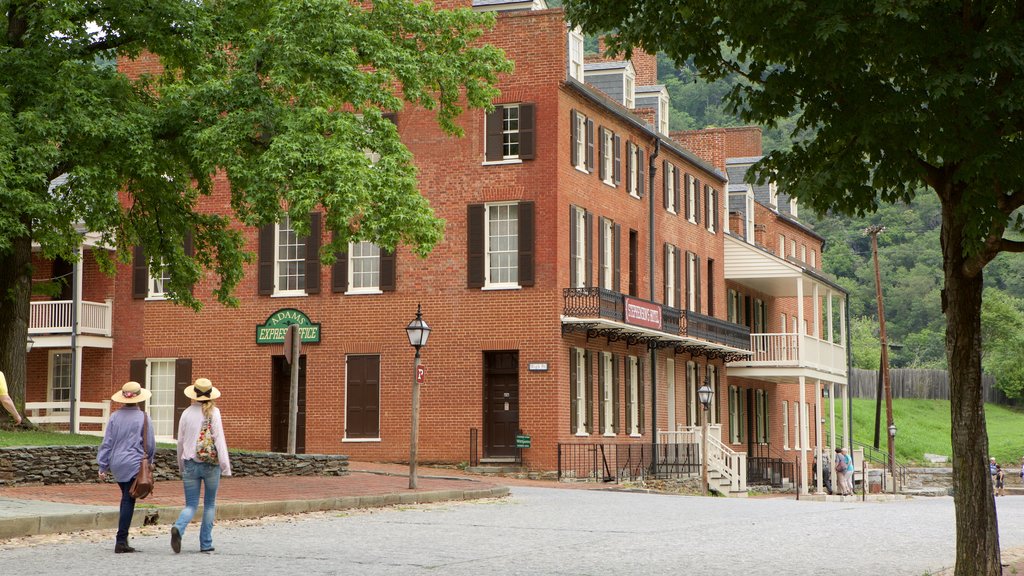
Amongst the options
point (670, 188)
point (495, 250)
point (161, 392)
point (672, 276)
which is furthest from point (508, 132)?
point (161, 392)

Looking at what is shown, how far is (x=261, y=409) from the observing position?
35.1 m

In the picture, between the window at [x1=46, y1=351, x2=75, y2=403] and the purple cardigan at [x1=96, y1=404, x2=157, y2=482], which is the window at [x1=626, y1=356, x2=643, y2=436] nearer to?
the window at [x1=46, y1=351, x2=75, y2=403]

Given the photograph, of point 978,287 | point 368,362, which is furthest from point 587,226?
point 978,287

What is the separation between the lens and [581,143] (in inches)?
1372

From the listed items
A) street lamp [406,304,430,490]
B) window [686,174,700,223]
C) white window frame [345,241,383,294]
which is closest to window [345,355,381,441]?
white window frame [345,241,383,294]

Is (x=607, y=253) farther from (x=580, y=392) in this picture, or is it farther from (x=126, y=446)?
(x=126, y=446)

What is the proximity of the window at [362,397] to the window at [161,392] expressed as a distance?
5.24 m

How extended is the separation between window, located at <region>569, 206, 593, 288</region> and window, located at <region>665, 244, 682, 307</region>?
20.7ft

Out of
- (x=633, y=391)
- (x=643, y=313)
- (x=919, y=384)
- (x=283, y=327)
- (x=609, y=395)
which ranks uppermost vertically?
(x=643, y=313)

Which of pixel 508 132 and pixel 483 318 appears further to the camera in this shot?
pixel 508 132

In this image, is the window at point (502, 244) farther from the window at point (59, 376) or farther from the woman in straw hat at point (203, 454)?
the woman in straw hat at point (203, 454)

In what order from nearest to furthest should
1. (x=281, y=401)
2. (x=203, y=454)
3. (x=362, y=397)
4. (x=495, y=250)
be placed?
(x=203, y=454) → (x=495, y=250) → (x=362, y=397) → (x=281, y=401)

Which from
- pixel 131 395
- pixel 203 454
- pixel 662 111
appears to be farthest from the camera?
pixel 662 111

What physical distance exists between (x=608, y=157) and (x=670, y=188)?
5.31 meters
